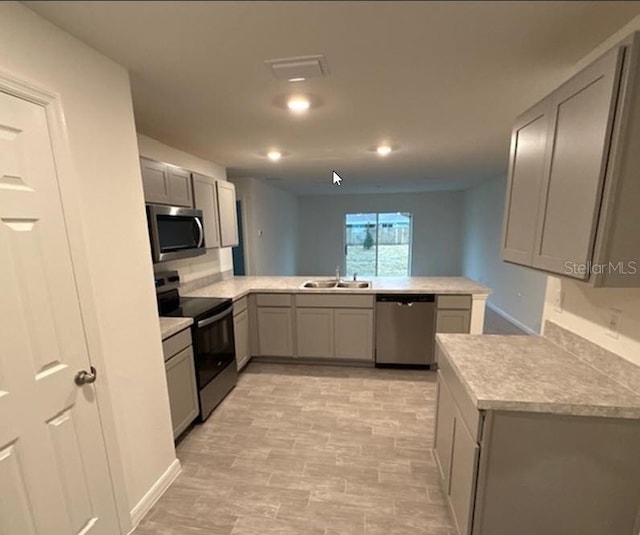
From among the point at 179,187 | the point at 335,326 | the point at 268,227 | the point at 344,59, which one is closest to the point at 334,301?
the point at 335,326

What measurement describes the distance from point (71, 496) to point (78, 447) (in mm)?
199

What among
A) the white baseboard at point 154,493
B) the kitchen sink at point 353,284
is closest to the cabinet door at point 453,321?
the kitchen sink at point 353,284

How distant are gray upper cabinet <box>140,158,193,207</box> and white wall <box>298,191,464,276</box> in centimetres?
552

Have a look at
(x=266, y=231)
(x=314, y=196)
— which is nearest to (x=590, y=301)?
(x=266, y=231)

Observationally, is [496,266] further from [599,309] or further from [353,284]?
[599,309]

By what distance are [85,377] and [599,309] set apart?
244cm

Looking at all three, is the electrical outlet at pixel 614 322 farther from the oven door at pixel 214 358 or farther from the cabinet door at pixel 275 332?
the cabinet door at pixel 275 332

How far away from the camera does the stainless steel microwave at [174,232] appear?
215 centimetres

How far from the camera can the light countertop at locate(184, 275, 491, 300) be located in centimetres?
314

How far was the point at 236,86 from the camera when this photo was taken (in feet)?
5.78

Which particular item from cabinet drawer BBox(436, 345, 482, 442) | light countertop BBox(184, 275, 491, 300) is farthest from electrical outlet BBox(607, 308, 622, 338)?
light countertop BBox(184, 275, 491, 300)

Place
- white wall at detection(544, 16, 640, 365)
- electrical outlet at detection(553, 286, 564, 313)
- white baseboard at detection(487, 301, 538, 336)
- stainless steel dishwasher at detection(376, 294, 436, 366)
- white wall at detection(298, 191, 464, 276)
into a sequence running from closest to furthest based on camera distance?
white wall at detection(544, 16, 640, 365) < electrical outlet at detection(553, 286, 564, 313) < stainless steel dishwasher at detection(376, 294, 436, 366) < white baseboard at detection(487, 301, 538, 336) < white wall at detection(298, 191, 464, 276)

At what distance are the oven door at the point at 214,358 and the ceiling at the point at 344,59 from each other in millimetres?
1604
